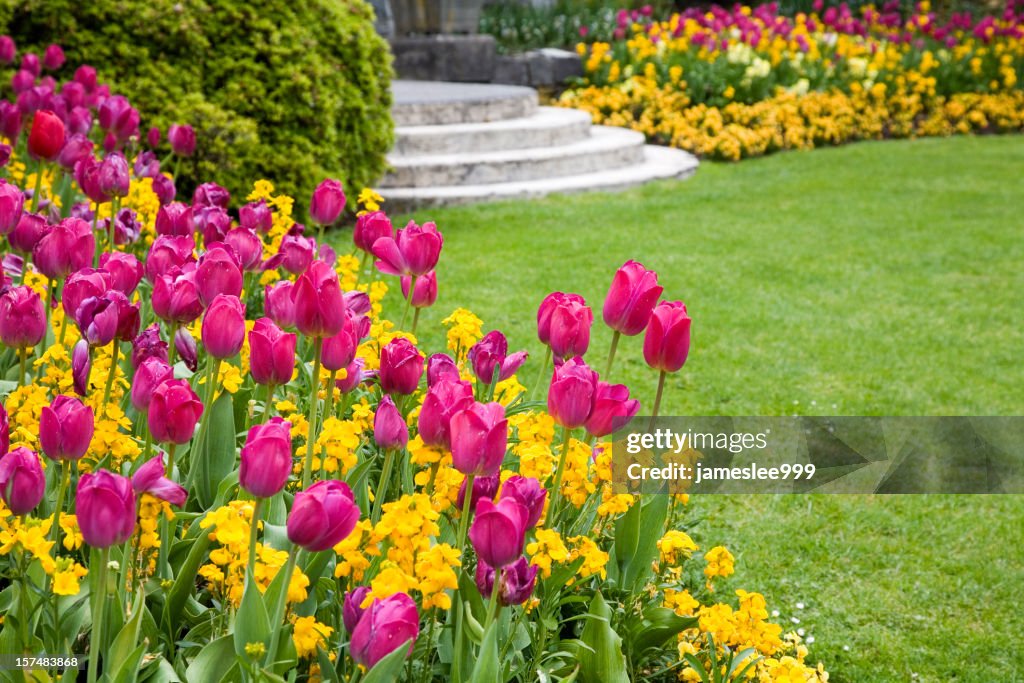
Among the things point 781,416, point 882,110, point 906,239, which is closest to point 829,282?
point 906,239

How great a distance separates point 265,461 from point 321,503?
0.38ft

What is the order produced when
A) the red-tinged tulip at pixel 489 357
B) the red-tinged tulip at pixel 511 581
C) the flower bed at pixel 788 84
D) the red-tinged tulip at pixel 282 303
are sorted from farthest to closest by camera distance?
the flower bed at pixel 788 84, the red-tinged tulip at pixel 489 357, the red-tinged tulip at pixel 282 303, the red-tinged tulip at pixel 511 581

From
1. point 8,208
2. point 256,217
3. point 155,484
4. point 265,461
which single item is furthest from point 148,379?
point 256,217

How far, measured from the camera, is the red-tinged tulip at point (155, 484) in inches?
65.7

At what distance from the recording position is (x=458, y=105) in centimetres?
888

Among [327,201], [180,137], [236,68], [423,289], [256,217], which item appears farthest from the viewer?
[236,68]

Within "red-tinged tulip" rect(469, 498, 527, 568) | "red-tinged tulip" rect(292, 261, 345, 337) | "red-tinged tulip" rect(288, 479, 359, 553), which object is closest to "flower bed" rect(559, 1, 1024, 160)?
"red-tinged tulip" rect(292, 261, 345, 337)

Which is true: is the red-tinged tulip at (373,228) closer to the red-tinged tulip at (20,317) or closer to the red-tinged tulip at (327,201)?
the red-tinged tulip at (327,201)

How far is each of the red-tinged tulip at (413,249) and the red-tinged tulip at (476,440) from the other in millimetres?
733

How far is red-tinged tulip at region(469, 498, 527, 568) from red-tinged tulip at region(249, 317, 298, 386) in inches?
19.2

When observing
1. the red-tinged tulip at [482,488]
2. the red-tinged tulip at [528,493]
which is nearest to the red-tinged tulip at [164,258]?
the red-tinged tulip at [482,488]

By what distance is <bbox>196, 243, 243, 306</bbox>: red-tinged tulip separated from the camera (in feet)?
6.89

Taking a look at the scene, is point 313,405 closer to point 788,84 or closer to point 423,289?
point 423,289

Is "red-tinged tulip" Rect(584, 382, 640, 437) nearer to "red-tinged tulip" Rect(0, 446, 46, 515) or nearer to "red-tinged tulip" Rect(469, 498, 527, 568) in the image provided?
"red-tinged tulip" Rect(469, 498, 527, 568)
